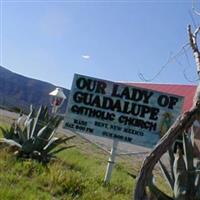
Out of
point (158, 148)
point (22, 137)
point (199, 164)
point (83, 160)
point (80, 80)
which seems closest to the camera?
point (158, 148)

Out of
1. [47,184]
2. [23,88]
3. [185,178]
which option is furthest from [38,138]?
[23,88]

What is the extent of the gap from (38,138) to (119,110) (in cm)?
181

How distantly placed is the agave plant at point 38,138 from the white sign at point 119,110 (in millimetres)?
640

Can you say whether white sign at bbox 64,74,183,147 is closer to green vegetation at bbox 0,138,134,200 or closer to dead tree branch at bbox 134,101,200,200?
green vegetation at bbox 0,138,134,200

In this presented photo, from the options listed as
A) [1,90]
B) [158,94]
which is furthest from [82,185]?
[1,90]

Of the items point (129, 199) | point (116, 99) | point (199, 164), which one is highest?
point (116, 99)

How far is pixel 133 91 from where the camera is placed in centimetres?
1045

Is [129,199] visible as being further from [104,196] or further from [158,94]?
[158,94]

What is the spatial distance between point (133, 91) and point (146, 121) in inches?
25.1

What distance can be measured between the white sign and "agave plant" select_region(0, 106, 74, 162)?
2.10ft

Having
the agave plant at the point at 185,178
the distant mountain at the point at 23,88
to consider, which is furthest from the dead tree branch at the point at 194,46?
the distant mountain at the point at 23,88

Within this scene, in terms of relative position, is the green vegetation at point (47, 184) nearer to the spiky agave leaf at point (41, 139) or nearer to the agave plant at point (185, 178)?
the spiky agave leaf at point (41, 139)

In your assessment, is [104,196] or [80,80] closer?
[104,196]

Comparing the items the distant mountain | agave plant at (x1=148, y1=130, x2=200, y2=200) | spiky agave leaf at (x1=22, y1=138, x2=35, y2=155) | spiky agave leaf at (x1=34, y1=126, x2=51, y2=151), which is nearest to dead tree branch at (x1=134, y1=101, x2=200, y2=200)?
agave plant at (x1=148, y1=130, x2=200, y2=200)
